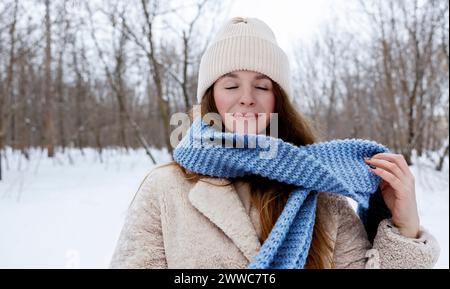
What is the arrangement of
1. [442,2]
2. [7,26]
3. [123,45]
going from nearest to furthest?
[7,26]
[442,2]
[123,45]

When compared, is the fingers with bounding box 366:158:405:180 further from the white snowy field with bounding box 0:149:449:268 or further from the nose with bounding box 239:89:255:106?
the white snowy field with bounding box 0:149:449:268

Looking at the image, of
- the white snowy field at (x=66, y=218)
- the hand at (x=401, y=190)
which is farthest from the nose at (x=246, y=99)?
the white snowy field at (x=66, y=218)

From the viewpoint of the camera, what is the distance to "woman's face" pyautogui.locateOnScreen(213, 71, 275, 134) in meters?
1.14

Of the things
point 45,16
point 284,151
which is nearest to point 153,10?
point 45,16

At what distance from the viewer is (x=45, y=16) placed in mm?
2721

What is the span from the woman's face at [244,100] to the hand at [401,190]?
0.41 m

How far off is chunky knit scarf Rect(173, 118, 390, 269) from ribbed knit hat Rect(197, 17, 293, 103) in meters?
0.25

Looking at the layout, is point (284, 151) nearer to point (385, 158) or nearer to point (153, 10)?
point (385, 158)

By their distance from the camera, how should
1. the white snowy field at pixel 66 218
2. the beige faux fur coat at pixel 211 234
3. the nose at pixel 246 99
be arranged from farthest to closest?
the white snowy field at pixel 66 218
the nose at pixel 246 99
the beige faux fur coat at pixel 211 234

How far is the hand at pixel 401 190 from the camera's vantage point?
0.99 meters

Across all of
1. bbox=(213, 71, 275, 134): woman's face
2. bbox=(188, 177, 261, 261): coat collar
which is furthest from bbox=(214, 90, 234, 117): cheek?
bbox=(188, 177, 261, 261): coat collar

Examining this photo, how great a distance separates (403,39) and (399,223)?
8.72 metres

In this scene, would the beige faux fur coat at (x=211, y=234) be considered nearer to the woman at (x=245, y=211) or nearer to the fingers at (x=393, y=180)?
the woman at (x=245, y=211)

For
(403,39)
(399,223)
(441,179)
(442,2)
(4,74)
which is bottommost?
(441,179)
